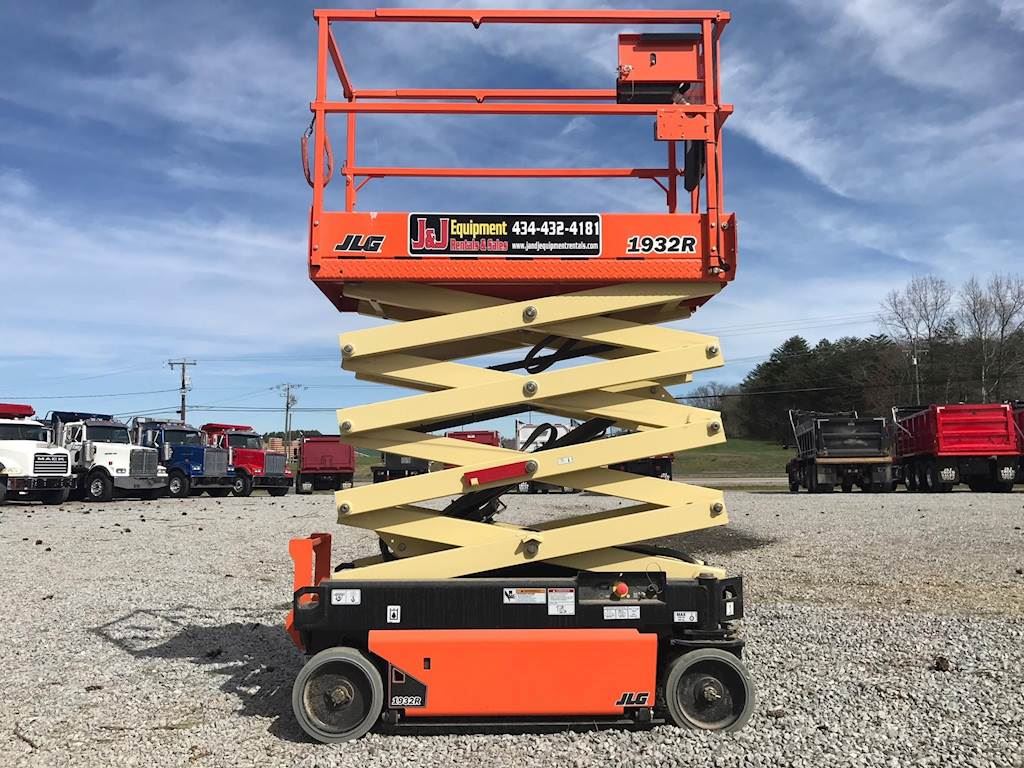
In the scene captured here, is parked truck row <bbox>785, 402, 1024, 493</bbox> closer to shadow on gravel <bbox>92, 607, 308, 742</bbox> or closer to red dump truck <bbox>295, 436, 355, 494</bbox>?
red dump truck <bbox>295, 436, 355, 494</bbox>

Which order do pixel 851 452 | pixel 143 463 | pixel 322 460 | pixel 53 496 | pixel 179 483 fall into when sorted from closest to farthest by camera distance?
pixel 53 496 < pixel 143 463 < pixel 851 452 < pixel 179 483 < pixel 322 460

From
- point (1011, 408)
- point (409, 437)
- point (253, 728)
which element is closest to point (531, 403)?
point (409, 437)

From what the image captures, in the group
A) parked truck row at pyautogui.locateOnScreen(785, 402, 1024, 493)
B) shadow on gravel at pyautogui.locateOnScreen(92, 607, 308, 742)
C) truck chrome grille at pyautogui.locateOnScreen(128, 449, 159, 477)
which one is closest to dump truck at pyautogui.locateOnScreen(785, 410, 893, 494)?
parked truck row at pyautogui.locateOnScreen(785, 402, 1024, 493)

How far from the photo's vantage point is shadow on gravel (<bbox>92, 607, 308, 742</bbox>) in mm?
4527

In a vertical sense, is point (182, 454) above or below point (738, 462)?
above

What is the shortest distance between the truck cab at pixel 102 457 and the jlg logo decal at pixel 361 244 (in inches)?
980

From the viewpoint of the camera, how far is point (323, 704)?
3951 mm

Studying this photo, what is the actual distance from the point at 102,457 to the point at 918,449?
27.8 m

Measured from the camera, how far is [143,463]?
26516 mm

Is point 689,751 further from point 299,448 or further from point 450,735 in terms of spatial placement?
point 299,448

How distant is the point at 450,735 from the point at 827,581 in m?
6.00

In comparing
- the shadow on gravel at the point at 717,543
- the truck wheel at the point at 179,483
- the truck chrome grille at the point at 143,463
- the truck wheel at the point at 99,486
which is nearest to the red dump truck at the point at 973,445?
the shadow on gravel at the point at 717,543

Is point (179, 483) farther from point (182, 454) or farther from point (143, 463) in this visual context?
point (143, 463)

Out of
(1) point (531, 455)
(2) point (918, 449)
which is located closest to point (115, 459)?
(1) point (531, 455)
